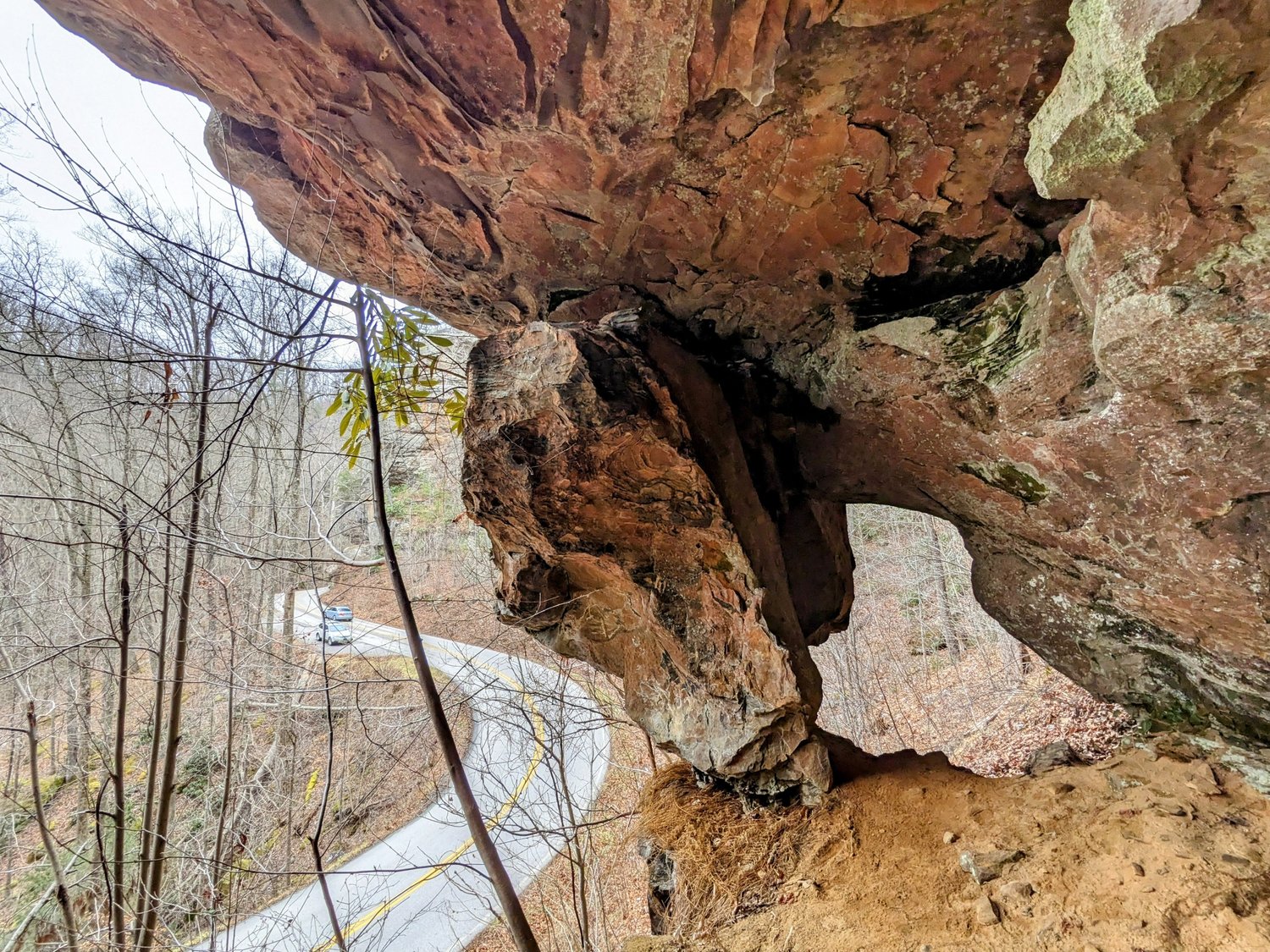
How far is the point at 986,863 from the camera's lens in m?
2.41

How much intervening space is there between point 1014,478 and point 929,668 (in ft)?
29.1

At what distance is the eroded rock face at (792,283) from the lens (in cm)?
148

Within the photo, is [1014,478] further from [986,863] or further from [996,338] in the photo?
[986,863]

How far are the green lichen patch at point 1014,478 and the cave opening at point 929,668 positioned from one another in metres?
4.08

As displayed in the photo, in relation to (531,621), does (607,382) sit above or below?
above

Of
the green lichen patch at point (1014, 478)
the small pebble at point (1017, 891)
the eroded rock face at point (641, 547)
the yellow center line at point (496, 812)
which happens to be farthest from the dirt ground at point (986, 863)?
the green lichen patch at point (1014, 478)

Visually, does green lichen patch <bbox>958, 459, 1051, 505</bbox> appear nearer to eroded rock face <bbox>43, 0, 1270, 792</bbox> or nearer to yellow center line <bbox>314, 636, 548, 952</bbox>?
eroded rock face <bbox>43, 0, 1270, 792</bbox>

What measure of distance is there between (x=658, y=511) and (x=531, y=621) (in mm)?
1275

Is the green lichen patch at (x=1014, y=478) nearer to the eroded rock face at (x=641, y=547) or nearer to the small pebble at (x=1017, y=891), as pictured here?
the eroded rock face at (x=641, y=547)

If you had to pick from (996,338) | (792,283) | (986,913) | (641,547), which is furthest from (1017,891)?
(792,283)

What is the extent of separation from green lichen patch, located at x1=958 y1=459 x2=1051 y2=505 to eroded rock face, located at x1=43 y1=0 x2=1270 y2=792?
29mm

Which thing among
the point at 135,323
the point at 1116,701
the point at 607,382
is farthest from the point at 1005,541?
the point at 135,323

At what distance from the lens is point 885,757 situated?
3422mm

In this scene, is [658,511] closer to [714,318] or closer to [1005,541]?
[714,318]
